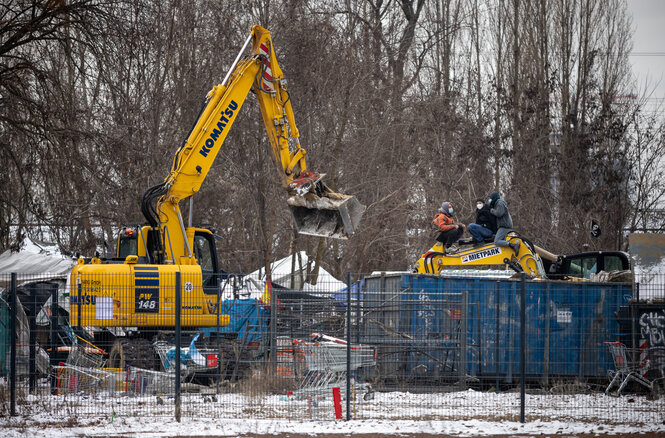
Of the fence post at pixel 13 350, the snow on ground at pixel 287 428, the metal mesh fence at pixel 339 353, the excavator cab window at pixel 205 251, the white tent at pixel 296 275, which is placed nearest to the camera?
the snow on ground at pixel 287 428

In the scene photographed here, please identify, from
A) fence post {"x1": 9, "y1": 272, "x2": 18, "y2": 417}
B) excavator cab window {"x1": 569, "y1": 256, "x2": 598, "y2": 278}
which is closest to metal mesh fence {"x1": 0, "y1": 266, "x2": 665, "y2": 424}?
fence post {"x1": 9, "y1": 272, "x2": 18, "y2": 417}

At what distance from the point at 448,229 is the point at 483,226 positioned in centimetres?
81

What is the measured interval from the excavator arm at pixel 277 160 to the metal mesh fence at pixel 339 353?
1.45 meters

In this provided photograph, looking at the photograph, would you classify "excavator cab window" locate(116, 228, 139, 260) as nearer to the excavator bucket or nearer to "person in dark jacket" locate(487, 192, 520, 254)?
the excavator bucket

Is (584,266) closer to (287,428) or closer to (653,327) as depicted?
(653,327)

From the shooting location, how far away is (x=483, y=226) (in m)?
18.6

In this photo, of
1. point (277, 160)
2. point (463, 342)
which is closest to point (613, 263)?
point (463, 342)

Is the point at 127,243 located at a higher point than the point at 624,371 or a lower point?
higher

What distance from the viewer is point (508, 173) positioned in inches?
1350

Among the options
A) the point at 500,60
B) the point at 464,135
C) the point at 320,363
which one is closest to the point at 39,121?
the point at 320,363

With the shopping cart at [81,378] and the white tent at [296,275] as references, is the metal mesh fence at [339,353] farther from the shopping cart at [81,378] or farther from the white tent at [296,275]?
the white tent at [296,275]

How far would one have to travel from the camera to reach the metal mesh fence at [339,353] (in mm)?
12703

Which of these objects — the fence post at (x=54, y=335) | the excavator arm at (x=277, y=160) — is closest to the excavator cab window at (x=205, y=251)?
the excavator arm at (x=277, y=160)

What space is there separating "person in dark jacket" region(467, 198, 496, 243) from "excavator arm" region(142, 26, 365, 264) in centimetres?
313
